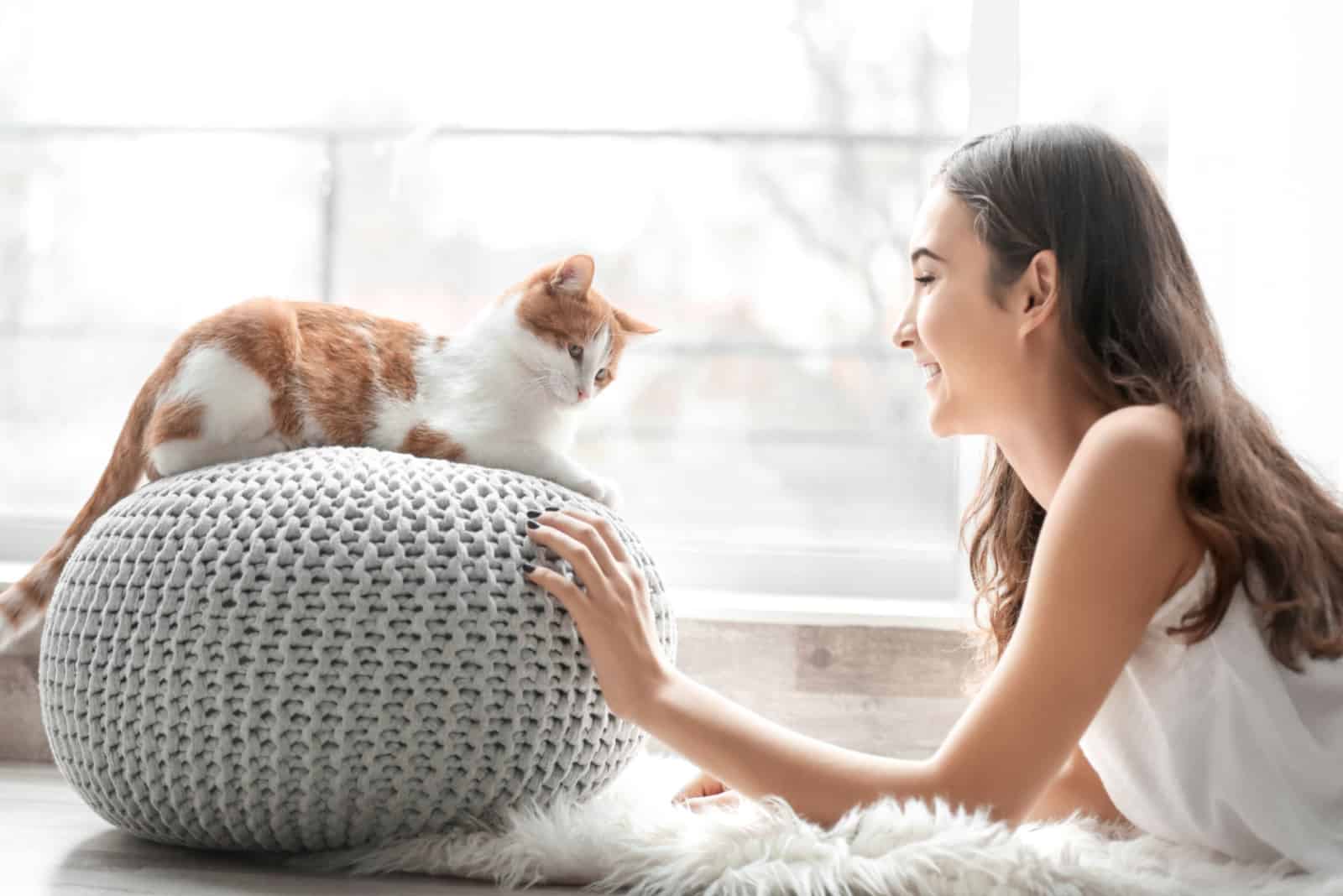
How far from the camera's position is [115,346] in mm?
2016

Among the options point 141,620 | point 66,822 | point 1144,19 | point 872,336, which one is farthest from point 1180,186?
point 66,822

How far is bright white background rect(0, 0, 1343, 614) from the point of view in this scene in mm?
1918

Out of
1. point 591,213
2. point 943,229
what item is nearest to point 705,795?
point 943,229

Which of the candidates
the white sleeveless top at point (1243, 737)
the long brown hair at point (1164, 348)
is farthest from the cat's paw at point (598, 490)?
the white sleeveless top at point (1243, 737)

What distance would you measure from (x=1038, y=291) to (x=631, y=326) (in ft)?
1.60

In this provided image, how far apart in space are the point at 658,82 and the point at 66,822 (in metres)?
1.39

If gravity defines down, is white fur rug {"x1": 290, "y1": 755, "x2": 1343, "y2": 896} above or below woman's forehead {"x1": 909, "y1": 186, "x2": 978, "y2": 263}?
below

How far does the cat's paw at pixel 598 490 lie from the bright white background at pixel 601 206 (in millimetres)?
586

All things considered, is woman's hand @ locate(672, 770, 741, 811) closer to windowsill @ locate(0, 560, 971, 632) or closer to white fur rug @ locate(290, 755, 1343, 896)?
white fur rug @ locate(290, 755, 1343, 896)

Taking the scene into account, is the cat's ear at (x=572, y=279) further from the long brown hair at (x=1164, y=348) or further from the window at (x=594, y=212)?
the window at (x=594, y=212)

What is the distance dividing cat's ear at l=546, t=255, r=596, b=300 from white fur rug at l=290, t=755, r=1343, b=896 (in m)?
0.57

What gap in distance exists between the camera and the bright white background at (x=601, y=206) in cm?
192

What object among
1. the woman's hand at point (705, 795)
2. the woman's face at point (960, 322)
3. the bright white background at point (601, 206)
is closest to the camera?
the woman's face at point (960, 322)

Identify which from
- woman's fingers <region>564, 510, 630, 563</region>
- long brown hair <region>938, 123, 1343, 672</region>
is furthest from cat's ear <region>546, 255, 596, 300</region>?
long brown hair <region>938, 123, 1343, 672</region>
